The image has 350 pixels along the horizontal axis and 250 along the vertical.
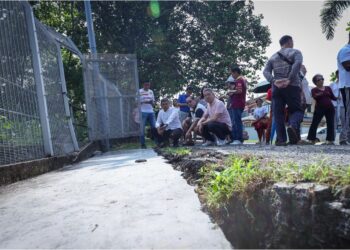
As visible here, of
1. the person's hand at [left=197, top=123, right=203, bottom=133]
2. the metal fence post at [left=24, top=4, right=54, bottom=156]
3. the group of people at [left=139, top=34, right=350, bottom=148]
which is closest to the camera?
the metal fence post at [left=24, top=4, right=54, bottom=156]

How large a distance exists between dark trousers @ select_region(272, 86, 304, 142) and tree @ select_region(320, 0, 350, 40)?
11109mm

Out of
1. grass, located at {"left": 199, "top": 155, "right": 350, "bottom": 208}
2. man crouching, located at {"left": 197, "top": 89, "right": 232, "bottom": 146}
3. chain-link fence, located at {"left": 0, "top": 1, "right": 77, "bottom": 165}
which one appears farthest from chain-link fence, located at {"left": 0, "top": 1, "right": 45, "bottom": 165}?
man crouching, located at {"left": 197, "top": 89, "right": 232, "bottom": 146}

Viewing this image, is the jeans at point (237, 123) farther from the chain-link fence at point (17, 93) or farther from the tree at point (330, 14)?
the tree at point (330, 14)

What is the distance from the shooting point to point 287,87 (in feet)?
18.1

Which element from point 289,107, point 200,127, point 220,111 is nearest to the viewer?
point 289,107

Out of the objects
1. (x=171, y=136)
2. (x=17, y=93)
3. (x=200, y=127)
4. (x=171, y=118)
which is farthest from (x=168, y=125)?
(x=17, y=93)

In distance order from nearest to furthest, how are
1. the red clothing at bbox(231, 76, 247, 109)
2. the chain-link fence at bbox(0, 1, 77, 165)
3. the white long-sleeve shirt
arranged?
the chain-link fence at bbox(0, 1, 77, 165) < the red clothing at bbox(231, 76, 247, 109) < the white long-sleeve shirt

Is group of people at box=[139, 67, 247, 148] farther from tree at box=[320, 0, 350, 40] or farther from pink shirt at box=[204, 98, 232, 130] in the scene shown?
tree at box=[320, 0, 350, 40]

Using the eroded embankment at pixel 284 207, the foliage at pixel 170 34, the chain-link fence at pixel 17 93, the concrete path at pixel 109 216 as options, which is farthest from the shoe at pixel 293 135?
the foliage at pixel 170 34

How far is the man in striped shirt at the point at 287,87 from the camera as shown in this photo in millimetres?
5452

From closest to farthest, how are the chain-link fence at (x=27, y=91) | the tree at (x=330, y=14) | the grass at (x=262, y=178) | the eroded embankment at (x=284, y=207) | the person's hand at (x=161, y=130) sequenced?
the eroded embankment at (x=284, y=207) < the grass at (x=262, y=178) < the chain-link fence at (x=27, y=91) < the person's hand at (x=161, y=130) < the tree at (x=330, y=14)

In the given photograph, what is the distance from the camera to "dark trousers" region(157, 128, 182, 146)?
26.7 ft

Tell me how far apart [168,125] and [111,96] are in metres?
1.78

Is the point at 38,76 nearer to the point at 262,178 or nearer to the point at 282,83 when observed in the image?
the point at 282,83
